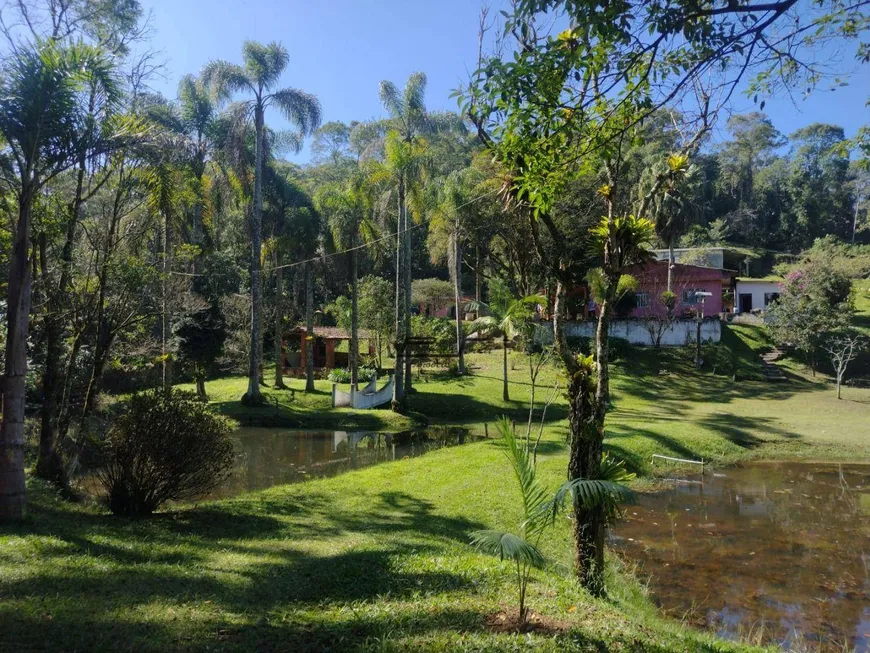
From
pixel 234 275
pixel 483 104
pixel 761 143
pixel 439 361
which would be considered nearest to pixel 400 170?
pixel 439 361

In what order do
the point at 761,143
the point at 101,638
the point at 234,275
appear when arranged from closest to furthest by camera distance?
the point at 101,638 → the point at 234,275 → the point at 761,143

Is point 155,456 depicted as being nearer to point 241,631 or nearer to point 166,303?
point 241,631

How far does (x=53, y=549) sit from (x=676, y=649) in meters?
6.38

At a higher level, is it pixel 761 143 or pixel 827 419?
pixel 761 143

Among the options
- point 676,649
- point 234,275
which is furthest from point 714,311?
point 676,649

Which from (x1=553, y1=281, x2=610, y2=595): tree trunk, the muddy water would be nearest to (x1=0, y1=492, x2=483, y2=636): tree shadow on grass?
(x1=553, y1=281, x2=610, y2=595): tree trunk

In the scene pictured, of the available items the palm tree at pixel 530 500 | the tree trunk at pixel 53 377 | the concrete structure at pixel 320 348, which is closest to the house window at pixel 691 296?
the concrete structure at pixel 320 348

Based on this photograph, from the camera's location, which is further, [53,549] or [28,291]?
[28,291]

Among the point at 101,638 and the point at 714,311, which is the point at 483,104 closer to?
the point at 101,638

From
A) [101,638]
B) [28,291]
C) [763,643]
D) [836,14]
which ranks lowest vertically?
[763,643]

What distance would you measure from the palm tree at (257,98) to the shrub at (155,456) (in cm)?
1541

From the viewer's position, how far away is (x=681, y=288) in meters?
38.8

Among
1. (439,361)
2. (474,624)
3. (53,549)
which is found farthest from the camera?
(439,361)

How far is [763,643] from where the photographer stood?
6684mm
